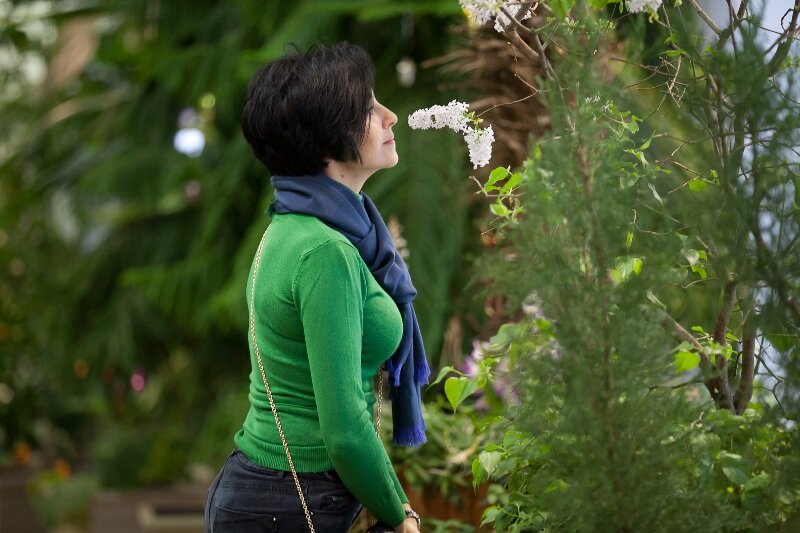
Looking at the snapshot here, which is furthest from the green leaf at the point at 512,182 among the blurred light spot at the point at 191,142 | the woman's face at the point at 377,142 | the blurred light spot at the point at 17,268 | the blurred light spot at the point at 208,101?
the blurred light spot at the point at 17,268

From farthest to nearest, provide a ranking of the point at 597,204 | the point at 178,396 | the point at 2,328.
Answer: the point at 2,328, the point at 178,396, the point at 597,204

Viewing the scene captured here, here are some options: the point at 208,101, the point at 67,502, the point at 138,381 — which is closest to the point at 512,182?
the point at 208,101

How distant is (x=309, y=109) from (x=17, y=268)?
6.15 metres

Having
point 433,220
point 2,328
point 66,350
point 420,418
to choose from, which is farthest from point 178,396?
point 420,418

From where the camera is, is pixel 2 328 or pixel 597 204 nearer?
pixel 597 204

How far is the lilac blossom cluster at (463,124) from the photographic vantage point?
1.42 metres

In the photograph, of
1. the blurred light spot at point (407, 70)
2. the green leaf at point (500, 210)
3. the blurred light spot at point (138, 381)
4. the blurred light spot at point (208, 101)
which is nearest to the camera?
the green leaf at point (500, 210)

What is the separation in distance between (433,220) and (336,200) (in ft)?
7.00

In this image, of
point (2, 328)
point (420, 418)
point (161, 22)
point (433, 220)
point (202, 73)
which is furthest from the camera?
point (2, 328)

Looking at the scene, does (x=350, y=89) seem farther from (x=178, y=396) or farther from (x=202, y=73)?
(x=178, y=396)

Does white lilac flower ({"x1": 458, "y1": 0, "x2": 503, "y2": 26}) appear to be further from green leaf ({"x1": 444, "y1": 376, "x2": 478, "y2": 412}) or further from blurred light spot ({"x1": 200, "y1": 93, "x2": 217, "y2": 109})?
blurred light spot ({"x1": 200, "y1": 93, "x2": 217, "y2": 109})

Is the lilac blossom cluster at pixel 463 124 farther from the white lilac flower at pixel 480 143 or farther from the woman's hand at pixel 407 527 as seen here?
the woman's hand at pixel 407 527

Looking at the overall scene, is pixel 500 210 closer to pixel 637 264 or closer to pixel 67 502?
pixel 637 264

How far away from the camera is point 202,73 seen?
4.22 m
